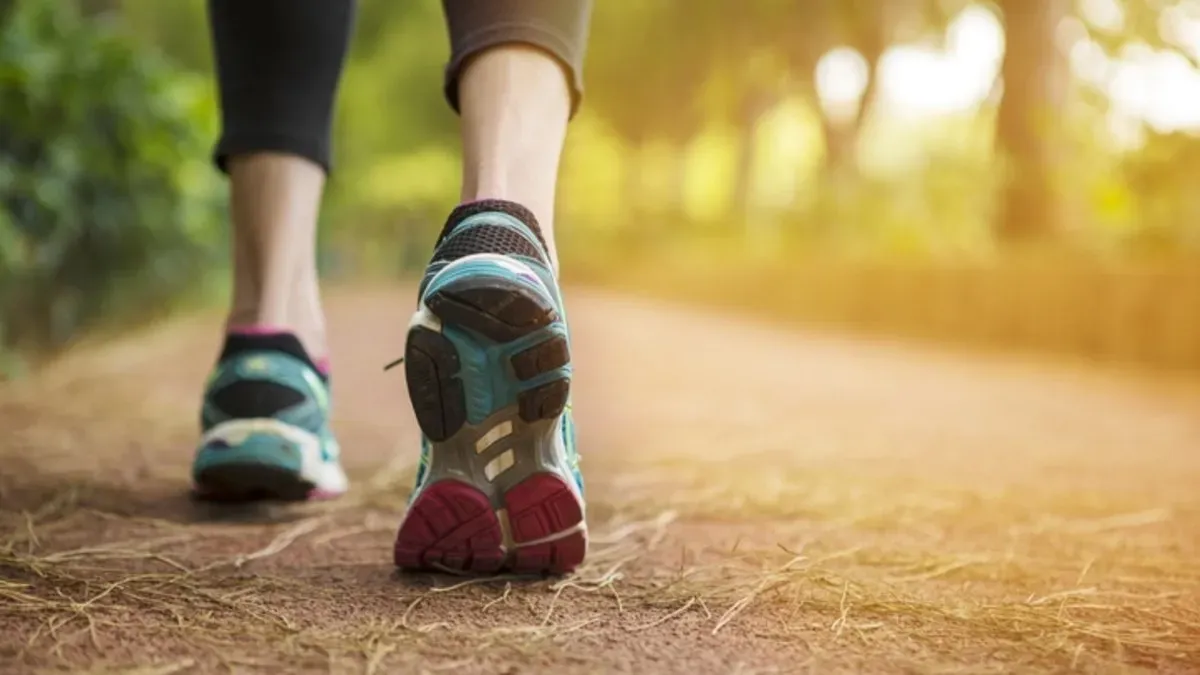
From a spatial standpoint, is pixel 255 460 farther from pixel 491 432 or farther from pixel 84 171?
pixel 84 171

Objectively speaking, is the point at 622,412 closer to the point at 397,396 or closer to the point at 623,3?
the point at 397,396

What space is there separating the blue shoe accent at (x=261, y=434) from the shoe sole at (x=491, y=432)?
31cm

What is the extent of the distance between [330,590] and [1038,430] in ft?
5.47

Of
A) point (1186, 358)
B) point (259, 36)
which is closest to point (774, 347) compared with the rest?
point (1186, 358)

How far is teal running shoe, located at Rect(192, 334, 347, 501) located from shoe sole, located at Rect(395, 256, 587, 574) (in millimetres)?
306

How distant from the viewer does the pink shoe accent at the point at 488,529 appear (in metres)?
0.80

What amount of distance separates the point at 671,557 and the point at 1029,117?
459cm

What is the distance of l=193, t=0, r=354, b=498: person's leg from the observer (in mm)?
1094

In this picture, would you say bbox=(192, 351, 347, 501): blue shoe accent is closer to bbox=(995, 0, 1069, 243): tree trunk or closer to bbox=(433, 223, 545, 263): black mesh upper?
bbox=(433, 223, 545, 263): black mesh upper

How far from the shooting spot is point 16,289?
2.51 m

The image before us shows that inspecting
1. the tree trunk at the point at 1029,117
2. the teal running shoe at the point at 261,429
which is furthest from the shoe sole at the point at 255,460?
the tree trunk at the point at 1029,117

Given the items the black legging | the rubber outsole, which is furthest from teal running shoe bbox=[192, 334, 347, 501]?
the black legging

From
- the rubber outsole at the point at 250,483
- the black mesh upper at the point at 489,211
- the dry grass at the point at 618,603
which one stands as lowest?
the dry grass at the point at 618,603

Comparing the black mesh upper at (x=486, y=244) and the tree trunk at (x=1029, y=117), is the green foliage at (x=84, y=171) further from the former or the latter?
the tree trunk at (x=1029, y=117)
